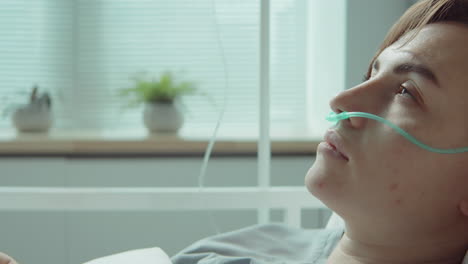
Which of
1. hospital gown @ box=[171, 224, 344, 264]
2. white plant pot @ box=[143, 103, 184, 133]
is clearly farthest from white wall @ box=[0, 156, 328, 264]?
hospital gown @ box=[171, 224, 344, 264]

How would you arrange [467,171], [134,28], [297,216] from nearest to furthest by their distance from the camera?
1. [467,171]
2. [297,216]
3. [134,28]

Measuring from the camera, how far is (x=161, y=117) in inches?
92.5

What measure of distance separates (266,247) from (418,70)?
0.48 meters

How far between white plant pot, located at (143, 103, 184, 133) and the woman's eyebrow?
1.60m

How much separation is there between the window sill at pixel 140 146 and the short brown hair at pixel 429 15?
130cm

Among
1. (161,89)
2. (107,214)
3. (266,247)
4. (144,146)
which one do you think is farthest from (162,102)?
(266,247)

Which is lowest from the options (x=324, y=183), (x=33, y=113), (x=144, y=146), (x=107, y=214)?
(x=107, y=214)

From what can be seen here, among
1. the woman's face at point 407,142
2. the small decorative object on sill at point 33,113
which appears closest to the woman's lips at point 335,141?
the woman's face at point 407,142

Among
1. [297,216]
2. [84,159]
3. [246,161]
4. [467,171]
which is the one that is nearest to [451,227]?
[467,171]

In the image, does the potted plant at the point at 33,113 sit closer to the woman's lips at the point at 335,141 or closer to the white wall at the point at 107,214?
the white wall at the point at 107,214

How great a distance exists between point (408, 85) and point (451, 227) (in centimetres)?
24

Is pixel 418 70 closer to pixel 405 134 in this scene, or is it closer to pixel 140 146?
pixel 405 134

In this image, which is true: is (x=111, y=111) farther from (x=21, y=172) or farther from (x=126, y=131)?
(x=21, y=172)

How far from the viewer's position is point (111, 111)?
2.55 meters
